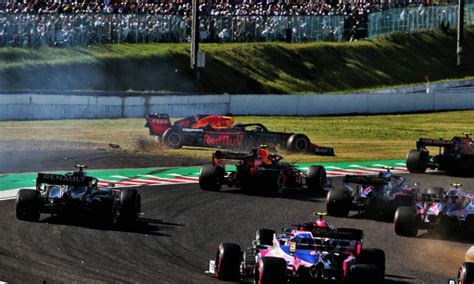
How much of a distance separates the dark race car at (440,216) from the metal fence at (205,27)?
3465 centimetres

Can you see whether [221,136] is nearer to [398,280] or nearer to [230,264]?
[398,280]

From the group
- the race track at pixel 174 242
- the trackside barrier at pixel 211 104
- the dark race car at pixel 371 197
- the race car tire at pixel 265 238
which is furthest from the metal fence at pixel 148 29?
the race car tire at pixel 265 238

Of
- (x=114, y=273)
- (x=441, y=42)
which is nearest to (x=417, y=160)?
(x=114, y=273)

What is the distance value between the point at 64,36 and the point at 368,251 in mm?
42597

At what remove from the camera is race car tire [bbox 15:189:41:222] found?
24141 millimetres

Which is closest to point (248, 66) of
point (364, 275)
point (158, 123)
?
point (158, 123)

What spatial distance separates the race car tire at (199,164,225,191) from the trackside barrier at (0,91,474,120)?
18.7 metres

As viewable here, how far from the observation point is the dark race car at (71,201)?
952 inches

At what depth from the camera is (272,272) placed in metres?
17.4

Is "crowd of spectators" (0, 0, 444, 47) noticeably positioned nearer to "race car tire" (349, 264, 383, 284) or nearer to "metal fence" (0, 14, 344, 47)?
"metal fence" (0, 14, 344, 47)

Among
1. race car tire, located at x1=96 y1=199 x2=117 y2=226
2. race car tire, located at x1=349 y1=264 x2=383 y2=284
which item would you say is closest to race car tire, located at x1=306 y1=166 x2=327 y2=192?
race car tire, located at x1=96 y1=199 x2=117 y2=226

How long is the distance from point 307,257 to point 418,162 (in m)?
19.2

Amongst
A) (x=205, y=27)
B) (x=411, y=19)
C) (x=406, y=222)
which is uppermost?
(x=411, y=19)

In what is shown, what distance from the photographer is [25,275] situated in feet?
60.2
